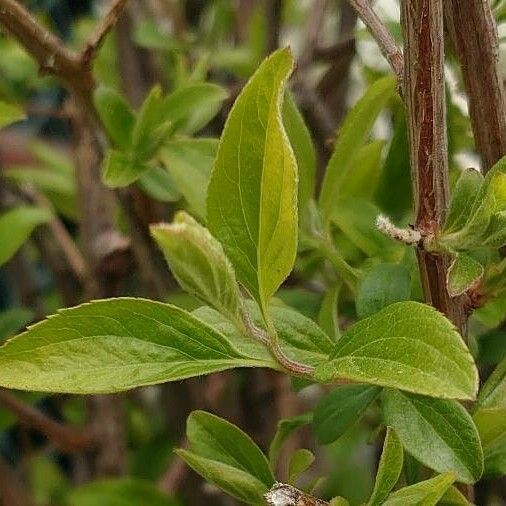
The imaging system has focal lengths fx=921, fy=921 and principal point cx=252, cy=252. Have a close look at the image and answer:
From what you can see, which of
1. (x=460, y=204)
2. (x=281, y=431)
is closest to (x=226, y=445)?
(x=281, y=431)

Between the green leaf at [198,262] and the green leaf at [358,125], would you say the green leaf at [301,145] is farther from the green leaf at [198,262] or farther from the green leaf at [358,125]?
the green leaf at [198,262]

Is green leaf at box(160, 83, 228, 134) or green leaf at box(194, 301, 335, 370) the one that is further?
green leaf at box(160, 83, 228, 134)

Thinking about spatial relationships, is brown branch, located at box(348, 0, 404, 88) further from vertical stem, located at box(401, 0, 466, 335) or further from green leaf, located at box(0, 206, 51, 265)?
green leaf, located at box(0, 206, 51, 265)

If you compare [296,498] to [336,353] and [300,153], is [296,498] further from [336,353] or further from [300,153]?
[300,153]

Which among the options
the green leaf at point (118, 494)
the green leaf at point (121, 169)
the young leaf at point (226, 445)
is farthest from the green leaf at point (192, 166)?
the green leaf at point (118, 494)

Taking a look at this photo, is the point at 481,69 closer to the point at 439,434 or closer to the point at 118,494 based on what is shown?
the point at 439,434

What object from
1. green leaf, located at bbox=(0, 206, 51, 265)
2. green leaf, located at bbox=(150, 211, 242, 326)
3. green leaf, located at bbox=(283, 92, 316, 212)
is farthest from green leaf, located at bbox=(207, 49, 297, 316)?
green leaf, located at bbox=(0, 206, 51, 265)

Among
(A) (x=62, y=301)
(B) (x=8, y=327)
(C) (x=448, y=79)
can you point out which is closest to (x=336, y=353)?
(C) (x=448, y=79)
